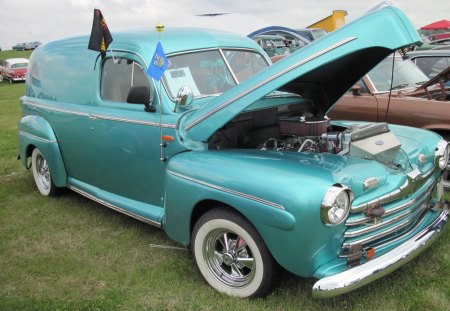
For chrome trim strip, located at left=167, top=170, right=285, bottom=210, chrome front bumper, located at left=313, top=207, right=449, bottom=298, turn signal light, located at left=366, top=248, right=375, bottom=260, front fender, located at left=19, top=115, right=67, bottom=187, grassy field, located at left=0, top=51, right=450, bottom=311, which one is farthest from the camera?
front fender, located at left=19, top=115, right=67, bottom=187

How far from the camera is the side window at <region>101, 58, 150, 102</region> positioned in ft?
13.6

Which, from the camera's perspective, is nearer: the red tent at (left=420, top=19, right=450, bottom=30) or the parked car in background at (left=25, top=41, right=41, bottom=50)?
the red tent at (left=420, top=19, right=450, bottom=30)

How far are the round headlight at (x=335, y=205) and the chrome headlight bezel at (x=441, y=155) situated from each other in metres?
1.32

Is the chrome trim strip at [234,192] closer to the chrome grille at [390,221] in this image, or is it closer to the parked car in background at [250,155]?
the parked car in background at [250,155]

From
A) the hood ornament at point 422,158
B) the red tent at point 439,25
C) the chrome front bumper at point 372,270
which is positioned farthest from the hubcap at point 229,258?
the red tent at point 439,25

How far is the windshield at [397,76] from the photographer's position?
6.05m

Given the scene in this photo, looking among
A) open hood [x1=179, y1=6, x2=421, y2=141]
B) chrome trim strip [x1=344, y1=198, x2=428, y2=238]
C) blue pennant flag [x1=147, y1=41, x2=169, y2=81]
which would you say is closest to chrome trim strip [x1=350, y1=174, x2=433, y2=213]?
chrome trim strip [x1=344, y1=198, x2=428, y2=238]

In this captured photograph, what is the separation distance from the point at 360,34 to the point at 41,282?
297 cm

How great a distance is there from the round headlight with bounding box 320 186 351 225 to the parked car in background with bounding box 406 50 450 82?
496 centimetres

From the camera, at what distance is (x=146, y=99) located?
381cm

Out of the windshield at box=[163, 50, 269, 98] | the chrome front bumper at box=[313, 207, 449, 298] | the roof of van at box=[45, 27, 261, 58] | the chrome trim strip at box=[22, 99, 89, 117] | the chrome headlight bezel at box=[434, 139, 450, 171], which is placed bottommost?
the chrome front bumper at box=[313, 207, 449, 298]

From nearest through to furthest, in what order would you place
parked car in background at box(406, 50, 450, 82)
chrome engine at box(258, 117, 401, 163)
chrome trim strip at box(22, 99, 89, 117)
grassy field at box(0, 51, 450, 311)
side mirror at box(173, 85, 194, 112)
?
grassy field at box(0, 51, 450, 311) < chrome engine at box(258, 117, 401, 163) < side mirror at box(173, 85, 194, 112) < chrome trim strip at box(22, 99, 89, 117) < parked car in background at box(406, 50, 450, 82)

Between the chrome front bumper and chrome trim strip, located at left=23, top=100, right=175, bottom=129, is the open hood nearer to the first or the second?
chrome trim strip, located at left=23, top=100, right=175, bottom=129

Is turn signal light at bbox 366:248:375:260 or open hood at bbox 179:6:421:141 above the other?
open hood at bbox 179:6:421:141
